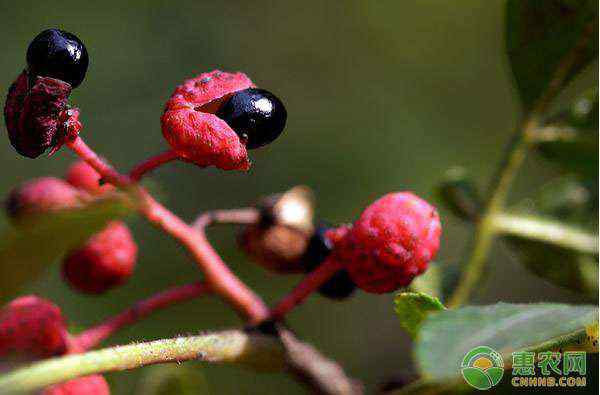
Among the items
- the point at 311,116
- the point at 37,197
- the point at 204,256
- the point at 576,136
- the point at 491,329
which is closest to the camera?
the point at 491,329

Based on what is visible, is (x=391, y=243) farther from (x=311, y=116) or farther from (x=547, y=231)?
(x=311, y=116)

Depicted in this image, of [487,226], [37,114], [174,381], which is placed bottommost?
[174,381]

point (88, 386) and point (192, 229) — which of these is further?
point (192, 229)

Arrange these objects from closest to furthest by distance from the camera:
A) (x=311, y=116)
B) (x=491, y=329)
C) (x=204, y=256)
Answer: (x=491, y=329)
(x=204, y=256)
(x=311, y=116)

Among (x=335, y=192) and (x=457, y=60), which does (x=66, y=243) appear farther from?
(x=457, y=60)

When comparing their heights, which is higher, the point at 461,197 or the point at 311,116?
the point at 461,197

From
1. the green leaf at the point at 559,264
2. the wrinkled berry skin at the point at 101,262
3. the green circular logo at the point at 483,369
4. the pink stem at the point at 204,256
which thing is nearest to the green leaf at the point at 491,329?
the green circular logo at the point at 483,369

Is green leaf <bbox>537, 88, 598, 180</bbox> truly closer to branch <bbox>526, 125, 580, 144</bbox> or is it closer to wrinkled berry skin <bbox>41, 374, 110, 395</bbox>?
branch <bbox>526, 125, 580, 144</bbox>

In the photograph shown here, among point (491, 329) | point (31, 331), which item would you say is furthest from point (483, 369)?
point (31, 331)
